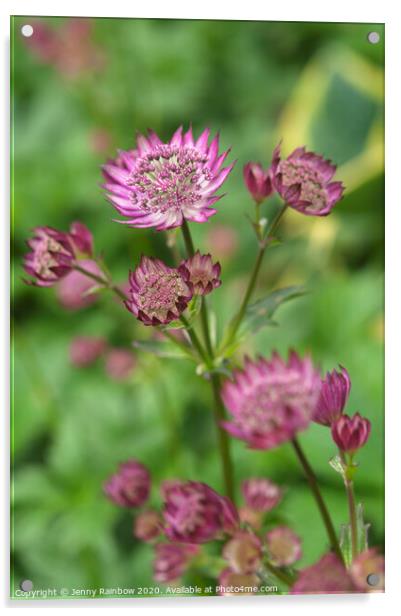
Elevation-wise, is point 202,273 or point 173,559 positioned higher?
point 202,273

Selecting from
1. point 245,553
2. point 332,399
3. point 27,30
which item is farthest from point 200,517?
point 27,30

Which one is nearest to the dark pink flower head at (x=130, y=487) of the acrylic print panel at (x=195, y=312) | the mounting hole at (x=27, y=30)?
the acrylic print panel at (x=195, y=312)

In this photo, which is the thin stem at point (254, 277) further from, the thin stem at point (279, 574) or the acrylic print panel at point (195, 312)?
the thin stem at point (279, 574)

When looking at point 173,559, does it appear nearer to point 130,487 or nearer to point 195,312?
point 130,487

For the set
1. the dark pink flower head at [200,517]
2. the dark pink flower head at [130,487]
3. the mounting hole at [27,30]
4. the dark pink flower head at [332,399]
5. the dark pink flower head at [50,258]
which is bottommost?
the dark pink flower head at [130,487]

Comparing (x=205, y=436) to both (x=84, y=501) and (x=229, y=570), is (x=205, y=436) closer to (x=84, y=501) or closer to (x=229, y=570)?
(x=84, y=501)

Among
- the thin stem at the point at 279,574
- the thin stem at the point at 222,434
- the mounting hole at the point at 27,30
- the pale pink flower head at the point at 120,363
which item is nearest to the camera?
the thin stem at the point at 279,574
